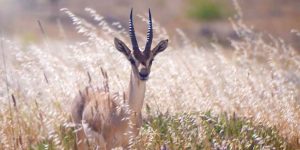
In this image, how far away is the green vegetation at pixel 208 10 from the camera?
132 ft

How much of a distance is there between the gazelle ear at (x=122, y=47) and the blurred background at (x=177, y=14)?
24.9m

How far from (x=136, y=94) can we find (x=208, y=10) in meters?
35.5

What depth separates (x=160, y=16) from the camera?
42.6 metres

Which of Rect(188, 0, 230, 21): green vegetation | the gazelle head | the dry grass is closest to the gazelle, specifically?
the gazelle head

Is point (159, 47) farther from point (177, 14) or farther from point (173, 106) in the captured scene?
point (177, 14)

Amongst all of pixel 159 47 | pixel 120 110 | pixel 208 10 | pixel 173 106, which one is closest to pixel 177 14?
pixel 208 10

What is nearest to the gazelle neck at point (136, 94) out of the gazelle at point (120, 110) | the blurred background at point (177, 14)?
the gazelle at point (120, 110)

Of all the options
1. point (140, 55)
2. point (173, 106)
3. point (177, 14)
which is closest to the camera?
point (140, 55)

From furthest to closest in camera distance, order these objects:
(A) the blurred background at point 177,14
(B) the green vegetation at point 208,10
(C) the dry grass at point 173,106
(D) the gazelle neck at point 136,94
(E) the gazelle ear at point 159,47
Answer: (B) the green vegetation at point 208,10
(A) the blurred background at point 177,14
(E) the gazelle ear at point 159,47
(D) the gazelle neck at point 136,94
(C) the dry grass at point 173,106

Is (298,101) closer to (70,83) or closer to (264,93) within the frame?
(264,93)

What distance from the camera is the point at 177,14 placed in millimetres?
44281

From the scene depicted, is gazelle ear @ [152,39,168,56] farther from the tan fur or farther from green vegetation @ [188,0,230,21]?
green vegetation @ [188,0,230,21]

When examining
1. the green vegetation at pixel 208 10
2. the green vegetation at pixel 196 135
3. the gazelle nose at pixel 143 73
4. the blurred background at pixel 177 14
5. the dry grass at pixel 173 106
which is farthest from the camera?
the green vegetation at pixel 208 10

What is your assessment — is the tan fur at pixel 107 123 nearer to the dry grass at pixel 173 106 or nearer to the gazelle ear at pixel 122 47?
the dry grass at pixel 173 106
